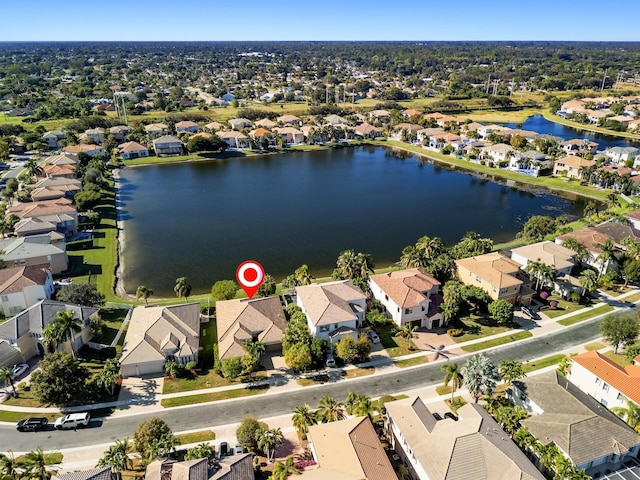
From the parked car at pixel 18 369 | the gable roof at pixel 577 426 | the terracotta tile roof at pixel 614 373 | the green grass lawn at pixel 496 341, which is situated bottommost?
the parked car at pixel 18 369

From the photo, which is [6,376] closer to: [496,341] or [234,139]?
[496,341]

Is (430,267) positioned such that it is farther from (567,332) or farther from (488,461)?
(488,461)

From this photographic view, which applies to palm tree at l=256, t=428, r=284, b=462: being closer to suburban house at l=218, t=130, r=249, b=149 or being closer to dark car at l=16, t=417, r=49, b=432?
dark car at l=16, t=417, r=49, b=432

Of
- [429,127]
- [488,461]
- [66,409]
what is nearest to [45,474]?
[66,409]

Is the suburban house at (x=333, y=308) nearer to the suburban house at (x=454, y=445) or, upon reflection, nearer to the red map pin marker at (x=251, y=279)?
the red map pin marker at (x=251, y=279)

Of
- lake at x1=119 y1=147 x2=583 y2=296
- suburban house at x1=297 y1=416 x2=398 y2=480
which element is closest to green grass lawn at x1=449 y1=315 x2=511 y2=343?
lake at x1=119 y1=147 x2=583 y2=296

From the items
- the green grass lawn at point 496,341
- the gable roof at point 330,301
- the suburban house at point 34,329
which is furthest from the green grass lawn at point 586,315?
the suburban house at point 34,329

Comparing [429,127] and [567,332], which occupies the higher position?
[429,127]
